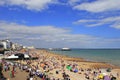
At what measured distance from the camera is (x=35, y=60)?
47.6 metres

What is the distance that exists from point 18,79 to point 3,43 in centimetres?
8753

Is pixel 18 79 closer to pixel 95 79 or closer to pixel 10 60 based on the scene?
pixel 95 79

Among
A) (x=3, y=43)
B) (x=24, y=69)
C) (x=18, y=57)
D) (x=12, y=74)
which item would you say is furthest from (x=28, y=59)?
(x=3, y=43)

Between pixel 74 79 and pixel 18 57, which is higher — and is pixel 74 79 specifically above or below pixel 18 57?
below

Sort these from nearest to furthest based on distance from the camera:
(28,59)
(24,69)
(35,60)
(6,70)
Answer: (6,70)
(24,69)
(28,59)
(35,60)

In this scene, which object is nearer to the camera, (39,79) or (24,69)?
(39,79)

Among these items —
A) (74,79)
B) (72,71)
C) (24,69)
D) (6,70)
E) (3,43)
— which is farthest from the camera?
(3,43)

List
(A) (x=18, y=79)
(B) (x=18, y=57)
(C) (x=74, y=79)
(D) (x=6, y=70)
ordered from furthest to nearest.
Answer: (B) (x=18, y=57) → (D) (x=6, y=70) → (C) (x=74, y=79) → (A) (x=18, y=79)

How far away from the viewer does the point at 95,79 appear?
28250mm

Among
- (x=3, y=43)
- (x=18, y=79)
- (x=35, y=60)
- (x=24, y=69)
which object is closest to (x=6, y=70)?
(x=24, y=69)

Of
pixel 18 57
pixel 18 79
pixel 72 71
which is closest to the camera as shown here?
pixel 18 79

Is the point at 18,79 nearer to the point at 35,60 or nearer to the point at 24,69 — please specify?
the point at 24,69

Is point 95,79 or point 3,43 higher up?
point 3,43

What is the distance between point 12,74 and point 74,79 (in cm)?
756
